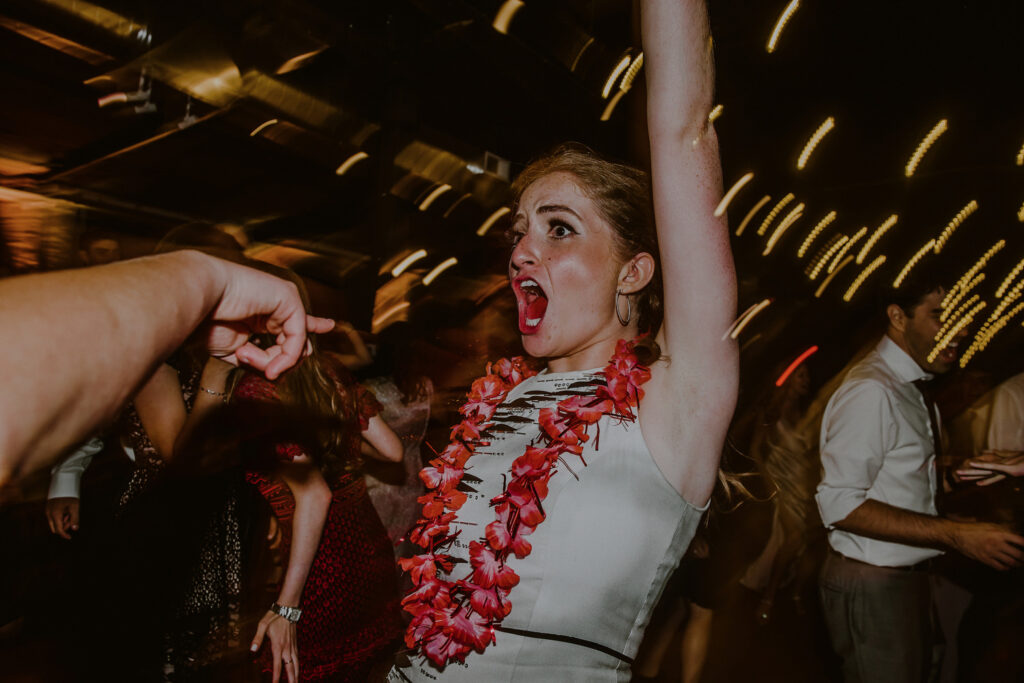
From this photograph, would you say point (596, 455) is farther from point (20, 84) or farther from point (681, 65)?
point (20, 84)

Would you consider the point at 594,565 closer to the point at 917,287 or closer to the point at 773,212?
Result: the point at 917,287

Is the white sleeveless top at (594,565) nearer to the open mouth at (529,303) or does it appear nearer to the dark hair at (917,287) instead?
the open mouth at (529,303)

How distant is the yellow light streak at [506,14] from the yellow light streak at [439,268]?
3.20 metres

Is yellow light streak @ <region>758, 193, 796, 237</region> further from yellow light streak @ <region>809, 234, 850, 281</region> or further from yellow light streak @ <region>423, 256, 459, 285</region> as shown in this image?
yellow light streak @ <region>423, 256, 459, 285</region>

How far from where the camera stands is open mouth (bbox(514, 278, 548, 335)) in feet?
5.35

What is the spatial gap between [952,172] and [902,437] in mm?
6150

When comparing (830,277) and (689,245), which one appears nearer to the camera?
(689,245)

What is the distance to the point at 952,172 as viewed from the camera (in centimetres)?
695

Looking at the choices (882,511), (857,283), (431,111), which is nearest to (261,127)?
(431,111)

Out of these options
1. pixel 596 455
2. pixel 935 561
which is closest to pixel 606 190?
pixel 596 455

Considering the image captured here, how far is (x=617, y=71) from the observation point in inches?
190

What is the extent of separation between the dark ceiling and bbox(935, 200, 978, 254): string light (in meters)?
0.07

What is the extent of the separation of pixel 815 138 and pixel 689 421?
6.02m

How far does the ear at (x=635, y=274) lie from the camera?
1527 mm
